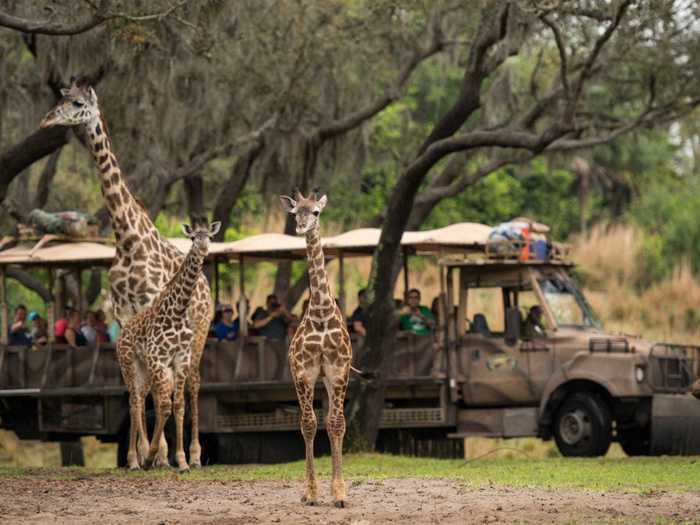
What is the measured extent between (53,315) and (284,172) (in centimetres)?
594

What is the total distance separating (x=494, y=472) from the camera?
16172 mm

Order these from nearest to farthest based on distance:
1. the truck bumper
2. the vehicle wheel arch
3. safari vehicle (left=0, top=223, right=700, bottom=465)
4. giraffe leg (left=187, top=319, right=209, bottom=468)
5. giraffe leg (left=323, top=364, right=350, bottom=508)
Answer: giraffe leg (left=323, top=364, right=350, bottom=508) < giraffe leg (left=187, top=319, right=209, bottom=468) < the truck bumper < safari vehicle (left=0, top=223, right=700, bottom=465) < the vehicle wheel arch

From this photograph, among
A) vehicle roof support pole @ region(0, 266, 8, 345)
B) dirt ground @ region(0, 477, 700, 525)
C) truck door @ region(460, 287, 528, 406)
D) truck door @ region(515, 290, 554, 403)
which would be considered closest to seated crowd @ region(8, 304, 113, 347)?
vehicle roof support pole @ region(0, 266, 8, 345)

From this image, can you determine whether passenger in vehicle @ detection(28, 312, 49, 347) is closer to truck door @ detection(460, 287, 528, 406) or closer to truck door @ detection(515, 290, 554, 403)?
truck door @ detection(460, 287, 528, 406)

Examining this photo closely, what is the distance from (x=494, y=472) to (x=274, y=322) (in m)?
5.37

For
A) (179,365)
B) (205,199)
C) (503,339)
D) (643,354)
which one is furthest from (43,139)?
(205,199)

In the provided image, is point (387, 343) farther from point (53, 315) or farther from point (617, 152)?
point (617, 152)

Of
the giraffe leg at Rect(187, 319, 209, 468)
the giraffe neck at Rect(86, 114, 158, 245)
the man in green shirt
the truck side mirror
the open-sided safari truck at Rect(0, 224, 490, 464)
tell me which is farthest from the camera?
the man in green shirt

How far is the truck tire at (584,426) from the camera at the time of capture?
18.8 meters

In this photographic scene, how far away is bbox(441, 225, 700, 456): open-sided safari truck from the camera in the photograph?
18.8 metres

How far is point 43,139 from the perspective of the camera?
18688 millimetres

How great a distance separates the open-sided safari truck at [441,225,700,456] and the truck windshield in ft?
0.04

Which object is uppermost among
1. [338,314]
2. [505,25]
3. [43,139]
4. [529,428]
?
[505,25]

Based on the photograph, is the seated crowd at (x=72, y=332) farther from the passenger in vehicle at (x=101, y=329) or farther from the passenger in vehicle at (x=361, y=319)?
the passenger in vehicle at (x=361, y=319)
